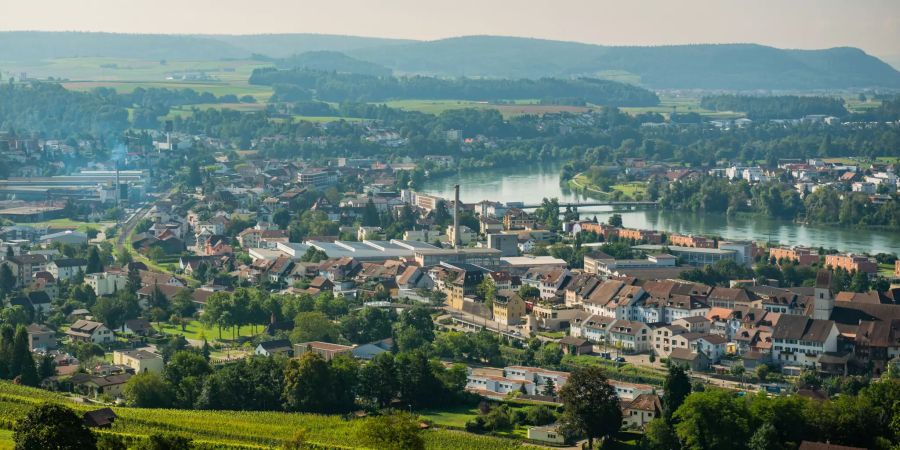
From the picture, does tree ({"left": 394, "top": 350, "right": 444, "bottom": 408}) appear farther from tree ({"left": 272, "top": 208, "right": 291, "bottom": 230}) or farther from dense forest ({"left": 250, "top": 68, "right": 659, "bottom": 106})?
dense forest ({"left": 250, "top": 68, "right": 659, "bottom": 106})

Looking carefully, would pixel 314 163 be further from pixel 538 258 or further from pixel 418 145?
pixel 538 258

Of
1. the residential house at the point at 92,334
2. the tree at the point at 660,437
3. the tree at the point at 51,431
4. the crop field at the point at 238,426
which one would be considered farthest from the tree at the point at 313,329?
the tree at the point at 51,431

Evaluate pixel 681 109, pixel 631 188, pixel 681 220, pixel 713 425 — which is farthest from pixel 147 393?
pixel 681 109

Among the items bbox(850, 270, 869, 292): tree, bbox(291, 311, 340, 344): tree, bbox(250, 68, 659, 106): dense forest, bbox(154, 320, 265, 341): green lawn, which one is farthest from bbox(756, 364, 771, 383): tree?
bbox(250, 68, 659, 106): dense forest

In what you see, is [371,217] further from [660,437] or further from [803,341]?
[660,437]

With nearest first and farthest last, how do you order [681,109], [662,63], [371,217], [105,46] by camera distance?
[371,217] → [681,109] → [105,46] → [662,63]

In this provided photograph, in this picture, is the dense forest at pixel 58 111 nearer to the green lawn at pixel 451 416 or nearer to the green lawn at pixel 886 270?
the green lawn at pixel 886 270
